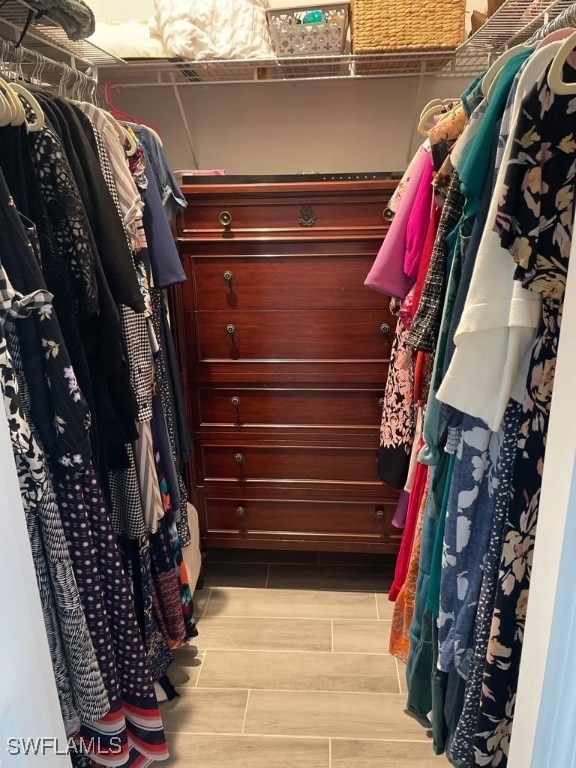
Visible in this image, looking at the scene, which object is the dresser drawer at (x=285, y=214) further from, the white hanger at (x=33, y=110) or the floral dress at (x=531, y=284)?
the floral dress at (x=531, y=284)

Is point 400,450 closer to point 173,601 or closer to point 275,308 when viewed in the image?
point 275,308

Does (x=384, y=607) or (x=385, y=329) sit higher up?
(x=385, y=329)

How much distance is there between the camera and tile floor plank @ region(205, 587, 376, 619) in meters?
1.91

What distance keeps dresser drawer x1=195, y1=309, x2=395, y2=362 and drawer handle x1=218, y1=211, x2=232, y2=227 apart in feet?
0.92

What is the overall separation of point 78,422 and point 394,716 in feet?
3.99

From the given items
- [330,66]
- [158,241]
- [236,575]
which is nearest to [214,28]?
[330,66]

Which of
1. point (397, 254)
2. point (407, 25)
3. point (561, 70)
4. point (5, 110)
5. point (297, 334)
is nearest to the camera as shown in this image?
point (561, 70)

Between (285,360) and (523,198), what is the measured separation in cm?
109

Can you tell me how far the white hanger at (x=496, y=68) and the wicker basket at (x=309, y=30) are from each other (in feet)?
2.71

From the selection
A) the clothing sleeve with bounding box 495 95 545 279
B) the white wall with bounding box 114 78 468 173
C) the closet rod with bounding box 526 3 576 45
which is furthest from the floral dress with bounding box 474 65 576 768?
the white wall with bounding box 114 78 468 173

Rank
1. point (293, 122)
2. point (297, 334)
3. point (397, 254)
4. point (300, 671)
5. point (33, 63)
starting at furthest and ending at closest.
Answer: point (293, 122)
point (297, 334)
point (300, 671)
point (397, 254)
point (33, 63)

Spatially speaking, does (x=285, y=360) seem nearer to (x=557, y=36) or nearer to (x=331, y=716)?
(x=331, y=716)

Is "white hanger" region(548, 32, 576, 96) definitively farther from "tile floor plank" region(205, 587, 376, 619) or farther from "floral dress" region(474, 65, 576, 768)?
"tile floor plank" region(205, 587, 376, 619)

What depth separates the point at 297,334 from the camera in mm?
1781
